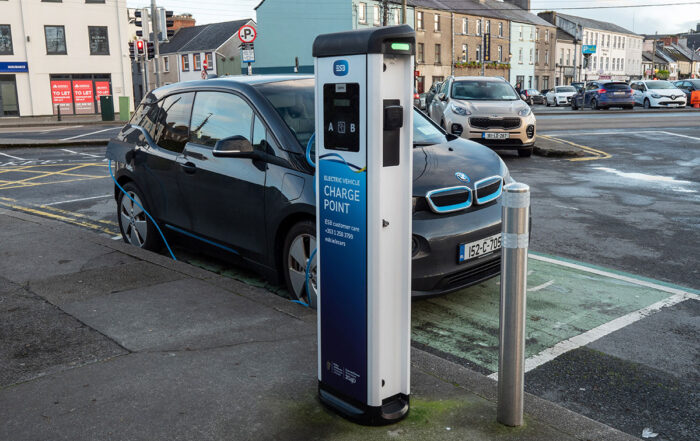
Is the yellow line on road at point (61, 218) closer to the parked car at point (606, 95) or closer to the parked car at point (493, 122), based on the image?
the parked car at point (493, 122)

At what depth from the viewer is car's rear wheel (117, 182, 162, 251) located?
648cm

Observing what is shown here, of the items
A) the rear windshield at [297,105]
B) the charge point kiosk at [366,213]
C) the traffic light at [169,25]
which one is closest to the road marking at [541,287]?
the rear windshield at [297,105]

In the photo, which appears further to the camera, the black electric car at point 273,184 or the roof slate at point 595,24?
the roof slate at point 595,24

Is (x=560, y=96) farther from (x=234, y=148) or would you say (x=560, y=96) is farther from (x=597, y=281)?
(x=234, y=148)

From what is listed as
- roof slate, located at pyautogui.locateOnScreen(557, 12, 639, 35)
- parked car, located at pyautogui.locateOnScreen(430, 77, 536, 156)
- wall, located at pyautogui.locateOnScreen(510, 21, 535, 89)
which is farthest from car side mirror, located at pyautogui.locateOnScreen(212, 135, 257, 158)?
roof slate, located at pyautogui.locateOnScreen(557, 12, 639, 35)

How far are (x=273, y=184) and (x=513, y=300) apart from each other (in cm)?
247

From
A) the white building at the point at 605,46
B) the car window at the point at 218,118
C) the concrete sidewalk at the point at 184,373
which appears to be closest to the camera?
the concrete sidewalk at the point at 184,373

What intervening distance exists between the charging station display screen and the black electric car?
170 cm

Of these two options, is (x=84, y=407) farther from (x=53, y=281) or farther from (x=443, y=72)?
(x=443, y=72)

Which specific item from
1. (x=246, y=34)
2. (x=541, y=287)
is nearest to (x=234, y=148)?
(x=541, y=287)

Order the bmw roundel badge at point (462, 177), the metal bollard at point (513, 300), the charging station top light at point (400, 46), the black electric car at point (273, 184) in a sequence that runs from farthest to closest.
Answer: the bmw roundel badge at point (462, 177)
the black electric car at point (273, 184)
the metal bollard at point (513, 300)
the charging station top light at point (400, 46)

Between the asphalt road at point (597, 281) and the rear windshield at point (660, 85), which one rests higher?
the rear windshield at point (660, 85)

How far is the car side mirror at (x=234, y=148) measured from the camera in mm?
4941

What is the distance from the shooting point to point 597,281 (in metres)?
5.66
